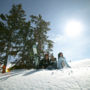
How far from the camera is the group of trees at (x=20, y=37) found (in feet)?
38.6

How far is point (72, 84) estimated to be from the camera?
250 cm

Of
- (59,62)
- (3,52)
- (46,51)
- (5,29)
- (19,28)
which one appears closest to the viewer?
(59,62)

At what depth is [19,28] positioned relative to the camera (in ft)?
44.3

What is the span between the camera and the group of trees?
1177cm

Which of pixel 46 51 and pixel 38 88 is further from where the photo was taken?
pixel 46 51

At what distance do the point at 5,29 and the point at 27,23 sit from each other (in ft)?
12.2

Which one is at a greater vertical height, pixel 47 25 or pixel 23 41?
pixel 47 25

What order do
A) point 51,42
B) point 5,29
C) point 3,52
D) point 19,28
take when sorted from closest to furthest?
point 3,52, point 5,29, point 19,28, point 51,42

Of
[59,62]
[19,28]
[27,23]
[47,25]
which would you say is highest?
[47,25]

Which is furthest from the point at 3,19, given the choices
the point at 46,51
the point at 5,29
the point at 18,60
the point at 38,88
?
the point at 38,88

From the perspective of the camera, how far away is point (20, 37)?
43.5 ft

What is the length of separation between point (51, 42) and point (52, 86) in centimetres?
1353

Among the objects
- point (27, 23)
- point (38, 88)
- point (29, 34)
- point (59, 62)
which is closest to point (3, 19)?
point (27, 23)

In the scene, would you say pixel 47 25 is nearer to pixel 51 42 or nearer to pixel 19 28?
pixel 51 42
